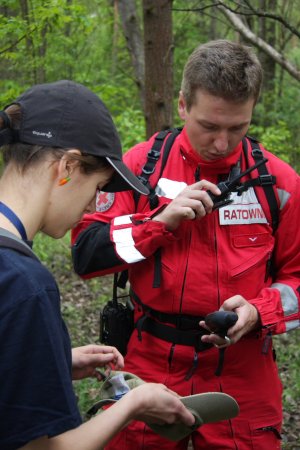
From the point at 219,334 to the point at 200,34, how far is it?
46.7 feet

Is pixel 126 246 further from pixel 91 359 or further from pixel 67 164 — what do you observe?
pixel 67 164

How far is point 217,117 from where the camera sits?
279 centimetres

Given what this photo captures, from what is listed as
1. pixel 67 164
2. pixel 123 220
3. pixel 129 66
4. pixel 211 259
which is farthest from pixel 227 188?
pixel 129 66

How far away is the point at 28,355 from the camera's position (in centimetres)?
156

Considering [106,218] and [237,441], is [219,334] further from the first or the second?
[106,218]

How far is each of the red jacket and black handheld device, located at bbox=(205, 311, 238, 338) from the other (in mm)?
146

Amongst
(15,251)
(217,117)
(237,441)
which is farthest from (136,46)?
(15,251)

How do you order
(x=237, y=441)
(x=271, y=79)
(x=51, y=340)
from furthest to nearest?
1. (x=271, y=79)
2. (x=237, y=441)
3. (x=51, y=340)

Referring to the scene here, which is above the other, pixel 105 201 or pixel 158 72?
pixel 158 72

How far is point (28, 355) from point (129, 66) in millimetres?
15959

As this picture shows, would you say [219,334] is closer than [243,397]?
Yes

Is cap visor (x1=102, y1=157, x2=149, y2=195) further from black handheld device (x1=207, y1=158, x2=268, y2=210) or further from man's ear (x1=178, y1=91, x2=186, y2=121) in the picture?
man's ear (x1=178, y1=91, x2=186, y2=121)

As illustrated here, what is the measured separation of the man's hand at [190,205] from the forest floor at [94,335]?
105 inches

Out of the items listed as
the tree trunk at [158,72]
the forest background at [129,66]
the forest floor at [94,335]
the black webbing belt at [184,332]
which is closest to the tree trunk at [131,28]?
the forest background at [129,66]
